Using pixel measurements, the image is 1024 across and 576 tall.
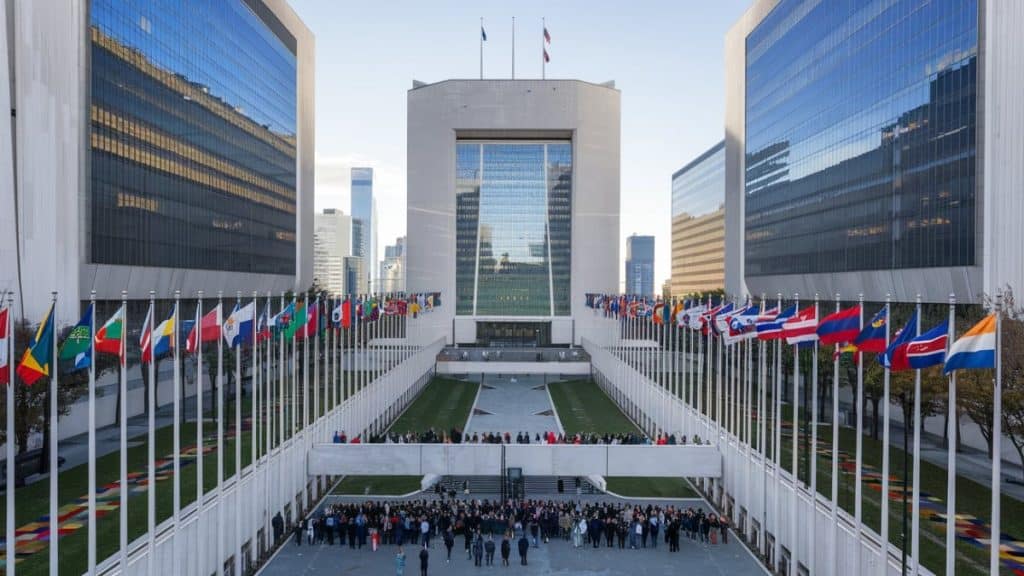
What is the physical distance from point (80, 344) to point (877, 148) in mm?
55680

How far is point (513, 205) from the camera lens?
117188mm

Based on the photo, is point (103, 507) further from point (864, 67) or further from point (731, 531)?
point (864, 67)

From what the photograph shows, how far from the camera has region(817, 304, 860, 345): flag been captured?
2136 centimetres

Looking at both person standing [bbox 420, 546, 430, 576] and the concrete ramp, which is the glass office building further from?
person standing [bbox 420, 546, 430, 576]

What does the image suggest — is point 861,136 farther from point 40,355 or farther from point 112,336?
point 40,355

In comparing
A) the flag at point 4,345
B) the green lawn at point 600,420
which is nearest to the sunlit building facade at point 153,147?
the flag at point 4,345

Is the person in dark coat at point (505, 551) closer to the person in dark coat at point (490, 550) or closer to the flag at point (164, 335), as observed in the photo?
the person in dark coat at point (490, 550)

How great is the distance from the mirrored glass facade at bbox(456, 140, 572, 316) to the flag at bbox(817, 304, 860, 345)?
95315 millimetres

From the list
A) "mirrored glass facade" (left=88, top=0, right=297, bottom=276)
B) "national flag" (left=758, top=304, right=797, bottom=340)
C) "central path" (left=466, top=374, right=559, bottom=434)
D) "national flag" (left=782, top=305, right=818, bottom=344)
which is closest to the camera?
"national flag" (left=782, top=305, right=818, bottom=344)

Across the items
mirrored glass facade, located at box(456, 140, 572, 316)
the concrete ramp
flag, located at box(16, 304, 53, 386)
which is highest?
mirrored glass facade, located at box(456, 140, 572, 316)

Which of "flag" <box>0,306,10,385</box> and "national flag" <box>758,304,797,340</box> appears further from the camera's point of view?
"national flag" <box>758,304,797,340</box>

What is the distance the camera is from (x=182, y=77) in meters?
65.2

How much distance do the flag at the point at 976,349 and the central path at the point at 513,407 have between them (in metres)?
Result: 28.8

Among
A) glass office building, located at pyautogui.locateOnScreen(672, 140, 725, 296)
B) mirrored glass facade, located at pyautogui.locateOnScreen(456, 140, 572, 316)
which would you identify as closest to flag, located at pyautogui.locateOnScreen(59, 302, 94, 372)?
mirrored glass facade, located at pyautogui.locateOnScreen(456, 140, 572, 316)
